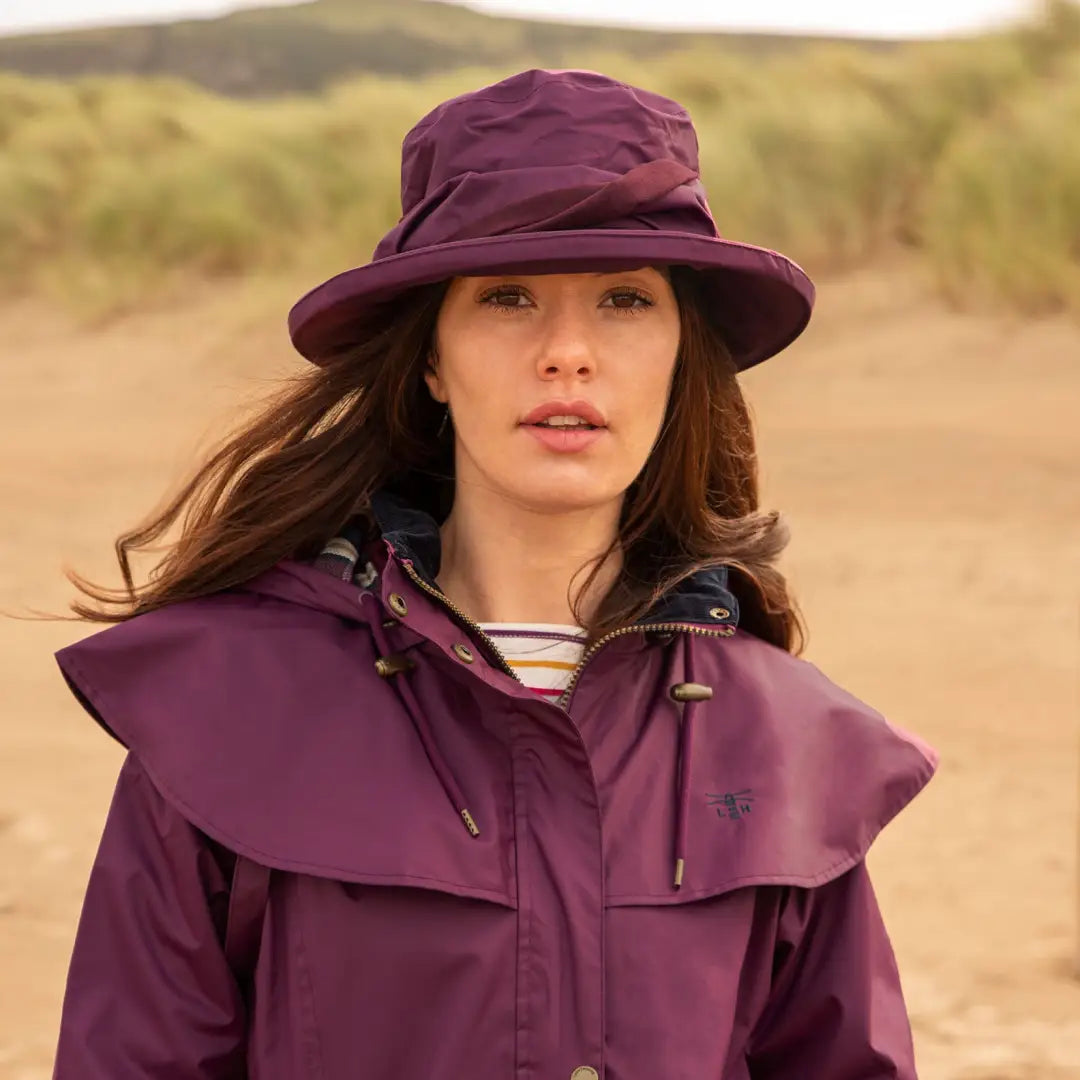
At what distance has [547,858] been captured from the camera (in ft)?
6.02

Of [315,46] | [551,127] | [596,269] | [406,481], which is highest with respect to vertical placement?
[315,46]

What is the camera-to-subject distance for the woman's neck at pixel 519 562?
208cm

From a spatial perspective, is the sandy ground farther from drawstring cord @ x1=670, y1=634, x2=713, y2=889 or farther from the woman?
drawstring cord @ x1=670, y1=634, x2=713, y2=889

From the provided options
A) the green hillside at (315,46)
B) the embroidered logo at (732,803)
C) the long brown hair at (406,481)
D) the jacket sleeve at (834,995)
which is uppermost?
the green hillside at (315,46)

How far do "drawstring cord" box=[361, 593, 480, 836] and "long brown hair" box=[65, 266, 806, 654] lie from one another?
0.20m

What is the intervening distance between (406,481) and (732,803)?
1.92 ft

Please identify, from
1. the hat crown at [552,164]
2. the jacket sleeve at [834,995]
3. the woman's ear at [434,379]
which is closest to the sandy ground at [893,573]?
the woman's ear at [434,379]

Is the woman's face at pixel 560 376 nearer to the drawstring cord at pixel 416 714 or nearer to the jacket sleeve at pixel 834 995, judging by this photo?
the drawstring cord at pixel 416 714

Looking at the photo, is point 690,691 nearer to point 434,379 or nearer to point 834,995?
point 834,995

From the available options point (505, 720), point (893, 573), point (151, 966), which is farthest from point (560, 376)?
point (893, 573)

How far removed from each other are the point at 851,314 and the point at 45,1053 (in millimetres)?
7704

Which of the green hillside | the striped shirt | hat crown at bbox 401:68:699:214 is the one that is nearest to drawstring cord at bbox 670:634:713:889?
the striped shirt

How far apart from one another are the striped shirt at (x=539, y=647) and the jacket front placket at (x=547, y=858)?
0.10 m

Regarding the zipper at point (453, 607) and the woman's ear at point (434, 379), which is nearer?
the zipper at point (453, 607)
